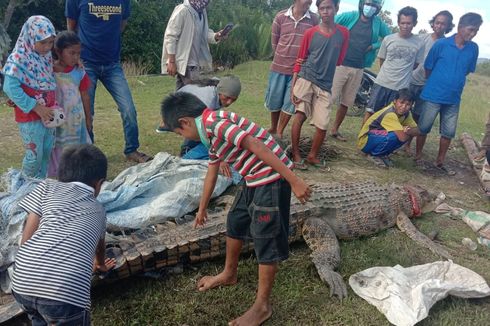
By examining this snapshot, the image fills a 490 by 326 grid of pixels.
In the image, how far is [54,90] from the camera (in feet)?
11.1

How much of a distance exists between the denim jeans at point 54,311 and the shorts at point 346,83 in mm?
4346

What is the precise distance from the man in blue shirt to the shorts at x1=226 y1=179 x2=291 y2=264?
3.46m

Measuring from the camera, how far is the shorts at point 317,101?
4.68 m

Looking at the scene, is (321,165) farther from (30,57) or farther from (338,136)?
(30,57)

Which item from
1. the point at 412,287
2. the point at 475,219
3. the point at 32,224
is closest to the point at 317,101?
the point at 475,219

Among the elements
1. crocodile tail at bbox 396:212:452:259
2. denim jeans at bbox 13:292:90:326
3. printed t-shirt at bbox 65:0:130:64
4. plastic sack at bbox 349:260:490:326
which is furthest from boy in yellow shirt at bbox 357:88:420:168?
denim jeans at bbox 13:292:90:326

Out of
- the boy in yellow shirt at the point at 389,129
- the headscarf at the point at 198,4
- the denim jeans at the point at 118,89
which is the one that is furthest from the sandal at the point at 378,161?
the denim jeans at the point at 118,89

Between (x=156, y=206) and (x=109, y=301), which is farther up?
(x=156, y=206)

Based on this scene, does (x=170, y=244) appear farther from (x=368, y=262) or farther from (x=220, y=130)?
(x=368, y=262)

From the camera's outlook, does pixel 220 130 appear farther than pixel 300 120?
No

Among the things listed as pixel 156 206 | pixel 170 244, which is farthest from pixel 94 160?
pixel 156 206

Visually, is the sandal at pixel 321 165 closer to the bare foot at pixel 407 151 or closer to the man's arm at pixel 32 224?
the bare foot at pixel 407 151

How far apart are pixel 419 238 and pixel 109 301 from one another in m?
2.58

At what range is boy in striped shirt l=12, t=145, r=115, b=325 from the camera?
5.97 feet
